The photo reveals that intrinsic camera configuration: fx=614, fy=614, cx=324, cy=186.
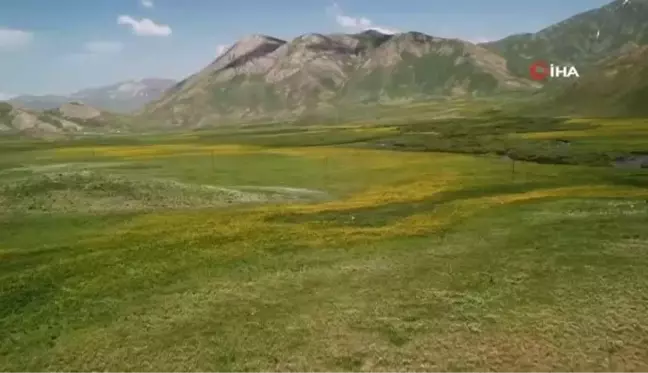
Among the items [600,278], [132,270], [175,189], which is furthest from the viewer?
[175,189]

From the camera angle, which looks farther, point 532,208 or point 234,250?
point 532,208

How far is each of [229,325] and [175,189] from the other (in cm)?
4173

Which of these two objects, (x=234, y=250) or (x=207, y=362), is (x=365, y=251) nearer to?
(x=234, y=250)

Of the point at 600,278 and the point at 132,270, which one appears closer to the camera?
the point at 600,278

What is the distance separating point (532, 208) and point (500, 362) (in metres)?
30.2

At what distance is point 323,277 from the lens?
3750cm

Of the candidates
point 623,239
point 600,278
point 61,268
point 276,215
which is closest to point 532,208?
point 623,239

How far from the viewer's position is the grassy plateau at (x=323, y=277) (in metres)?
27.8

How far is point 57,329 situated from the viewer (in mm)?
30812

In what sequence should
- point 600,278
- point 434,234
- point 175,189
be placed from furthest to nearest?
1. point 175,189
2. point 434,234
3. point 600,278

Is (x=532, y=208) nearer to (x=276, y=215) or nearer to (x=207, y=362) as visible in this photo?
(x=276, y=215)

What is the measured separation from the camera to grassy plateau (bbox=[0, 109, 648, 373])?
27.8 metres

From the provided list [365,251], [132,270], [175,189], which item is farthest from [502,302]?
[175,189]

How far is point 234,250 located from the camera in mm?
44062
